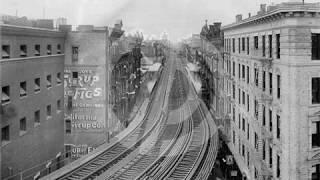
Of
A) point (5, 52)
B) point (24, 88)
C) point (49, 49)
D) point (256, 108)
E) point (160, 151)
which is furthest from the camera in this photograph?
point (160, 151)

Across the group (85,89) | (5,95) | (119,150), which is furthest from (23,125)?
(119,150)

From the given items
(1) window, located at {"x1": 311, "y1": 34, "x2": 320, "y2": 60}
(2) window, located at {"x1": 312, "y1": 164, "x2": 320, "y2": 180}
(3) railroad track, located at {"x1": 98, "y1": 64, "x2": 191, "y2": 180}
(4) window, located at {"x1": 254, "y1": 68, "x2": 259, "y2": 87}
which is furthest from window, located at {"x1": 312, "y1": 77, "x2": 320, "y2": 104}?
(3) railroad track, located at {"x1": 98, "y1": 64, "x2": 191, "y2": 180}

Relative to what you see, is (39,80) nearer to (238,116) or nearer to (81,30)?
(81,30)

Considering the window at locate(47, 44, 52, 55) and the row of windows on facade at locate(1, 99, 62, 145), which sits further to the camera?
the window at locate(47, 44, 52, 55)

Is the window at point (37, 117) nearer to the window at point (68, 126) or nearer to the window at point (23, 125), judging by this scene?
the window at point (23, 125)

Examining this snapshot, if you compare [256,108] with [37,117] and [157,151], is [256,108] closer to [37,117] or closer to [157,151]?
[157,151]

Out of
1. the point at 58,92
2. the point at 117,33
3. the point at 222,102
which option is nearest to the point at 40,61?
the point at 58,92

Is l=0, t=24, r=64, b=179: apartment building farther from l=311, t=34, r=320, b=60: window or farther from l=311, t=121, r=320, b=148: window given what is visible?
l=311, t=121, r=320, b=148: window
